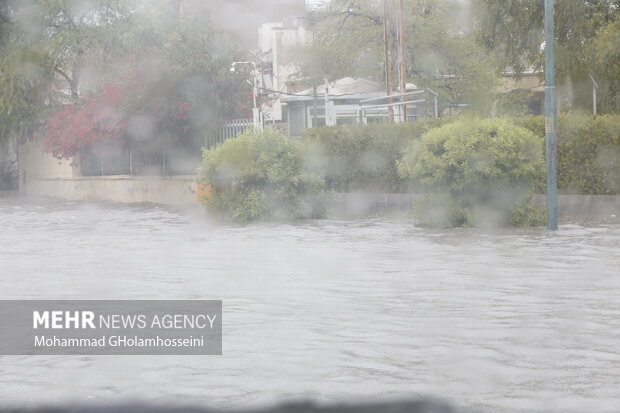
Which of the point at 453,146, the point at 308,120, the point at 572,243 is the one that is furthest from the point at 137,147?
the point at 572,243

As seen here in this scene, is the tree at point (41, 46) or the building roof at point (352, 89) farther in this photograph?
the building roof at point (352, 89)

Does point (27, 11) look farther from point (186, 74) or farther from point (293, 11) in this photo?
point (293, 11)

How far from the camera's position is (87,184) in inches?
1606

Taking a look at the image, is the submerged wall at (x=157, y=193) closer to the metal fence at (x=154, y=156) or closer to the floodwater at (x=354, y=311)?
the metal fence at (x=154, y=156)

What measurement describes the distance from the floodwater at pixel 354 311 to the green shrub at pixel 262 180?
126 inches

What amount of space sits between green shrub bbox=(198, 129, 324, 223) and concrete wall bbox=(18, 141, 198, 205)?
7942 millimetres

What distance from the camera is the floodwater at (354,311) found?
719 centimetres

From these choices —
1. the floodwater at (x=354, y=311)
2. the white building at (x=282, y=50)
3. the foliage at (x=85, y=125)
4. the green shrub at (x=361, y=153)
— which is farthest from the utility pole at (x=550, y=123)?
the white building at (x=282, y=50)

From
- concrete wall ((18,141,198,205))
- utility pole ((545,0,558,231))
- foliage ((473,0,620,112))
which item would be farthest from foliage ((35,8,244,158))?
utility pole ((545,0,558,231))

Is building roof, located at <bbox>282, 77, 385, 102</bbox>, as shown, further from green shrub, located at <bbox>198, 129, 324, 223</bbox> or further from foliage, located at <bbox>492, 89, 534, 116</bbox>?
green shrub, located at <bbox>198, 129, 324, 223</bbox>

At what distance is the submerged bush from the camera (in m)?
21.3

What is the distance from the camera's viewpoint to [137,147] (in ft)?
122

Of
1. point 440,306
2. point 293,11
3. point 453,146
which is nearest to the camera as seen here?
point 440,306

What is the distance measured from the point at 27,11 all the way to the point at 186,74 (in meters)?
12.4
